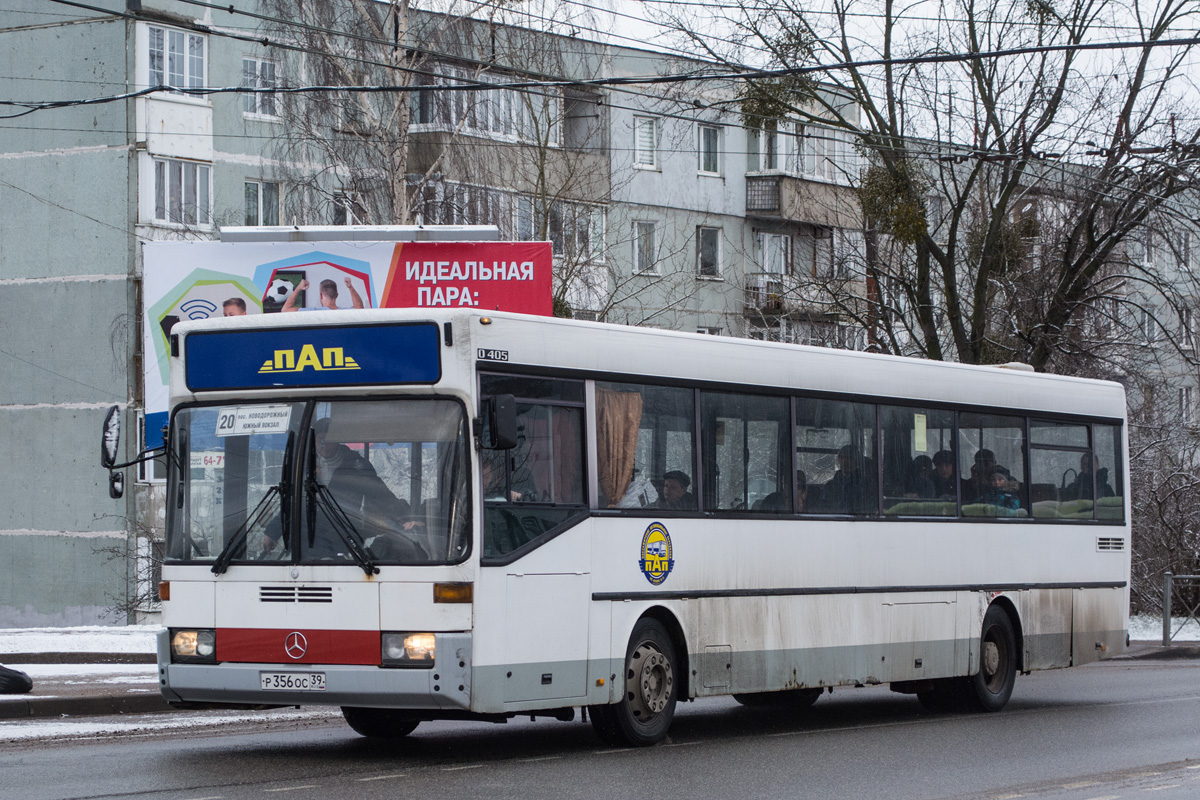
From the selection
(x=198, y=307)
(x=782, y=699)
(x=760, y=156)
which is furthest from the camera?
(x=760, y=156)

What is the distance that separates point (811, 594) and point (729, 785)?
3857mm

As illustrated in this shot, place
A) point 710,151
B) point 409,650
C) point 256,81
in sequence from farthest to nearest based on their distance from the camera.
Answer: point 710,151, point 256,81, point 409,650

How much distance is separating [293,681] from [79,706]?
4.70 metres

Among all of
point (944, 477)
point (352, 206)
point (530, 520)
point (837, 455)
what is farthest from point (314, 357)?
point (352, 206)

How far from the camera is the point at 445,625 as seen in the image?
35.4 feet

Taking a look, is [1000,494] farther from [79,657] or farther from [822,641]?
[79,657]

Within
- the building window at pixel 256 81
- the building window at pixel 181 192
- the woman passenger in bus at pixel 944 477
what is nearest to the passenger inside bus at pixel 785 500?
the woman passenger in bus at pixel 944 477

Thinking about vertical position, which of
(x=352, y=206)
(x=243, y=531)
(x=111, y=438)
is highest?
(x=352, y=206)

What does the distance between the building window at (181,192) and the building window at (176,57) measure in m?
1.86

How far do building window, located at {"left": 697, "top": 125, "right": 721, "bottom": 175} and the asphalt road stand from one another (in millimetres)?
35026

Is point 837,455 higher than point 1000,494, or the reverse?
point 837,455

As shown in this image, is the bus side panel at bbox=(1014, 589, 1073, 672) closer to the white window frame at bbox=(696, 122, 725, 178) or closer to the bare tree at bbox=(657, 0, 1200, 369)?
the bare tree at bbox=(657, 0, 1200, 369)

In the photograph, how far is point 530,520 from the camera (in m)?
11.5

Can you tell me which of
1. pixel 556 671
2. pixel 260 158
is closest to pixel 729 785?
pixel 556 671
